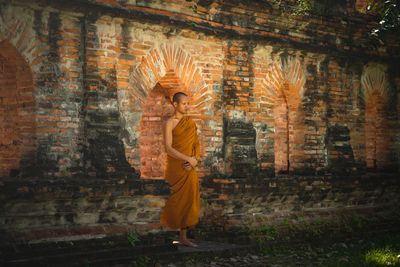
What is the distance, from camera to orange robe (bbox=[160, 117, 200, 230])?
28.9 feet

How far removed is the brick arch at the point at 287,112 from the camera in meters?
10.9

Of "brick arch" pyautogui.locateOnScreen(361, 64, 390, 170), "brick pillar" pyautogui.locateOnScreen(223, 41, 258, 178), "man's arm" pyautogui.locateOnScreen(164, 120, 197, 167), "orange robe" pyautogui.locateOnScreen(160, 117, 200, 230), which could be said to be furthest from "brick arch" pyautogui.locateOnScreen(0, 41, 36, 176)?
"brick arch" pyautogui.locateOnScreen(361, 64, 390, 170)

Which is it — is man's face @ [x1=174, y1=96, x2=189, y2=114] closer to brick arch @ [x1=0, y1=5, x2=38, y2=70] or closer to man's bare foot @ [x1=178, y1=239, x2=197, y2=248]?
man's bare foot @ [x1=178, y1=239, x2=197, y2=248]

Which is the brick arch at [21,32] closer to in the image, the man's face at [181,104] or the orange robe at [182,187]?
the man's face at [181,104]

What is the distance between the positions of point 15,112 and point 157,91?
8.97ft

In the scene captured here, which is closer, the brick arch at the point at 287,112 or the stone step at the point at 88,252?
the stone step at the point at 88,252

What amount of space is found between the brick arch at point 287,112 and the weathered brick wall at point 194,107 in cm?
2

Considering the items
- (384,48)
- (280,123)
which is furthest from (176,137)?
(384,48)

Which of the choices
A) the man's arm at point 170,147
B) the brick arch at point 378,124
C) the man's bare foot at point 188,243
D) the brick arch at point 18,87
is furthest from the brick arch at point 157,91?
the brick arch at point 378,124

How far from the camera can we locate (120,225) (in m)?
8.31

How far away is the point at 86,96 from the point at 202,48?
2.20m

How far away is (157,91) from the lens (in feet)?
33.9

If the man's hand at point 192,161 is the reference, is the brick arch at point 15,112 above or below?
above

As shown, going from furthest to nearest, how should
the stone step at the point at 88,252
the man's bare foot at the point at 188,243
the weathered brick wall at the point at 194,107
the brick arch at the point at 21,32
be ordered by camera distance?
the man's bare foot at the point at 188,243 < the weathered brick wall at the point at 194,107 < the brick arch at the point at 21,32 < the stone step at the point at 88,252
